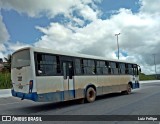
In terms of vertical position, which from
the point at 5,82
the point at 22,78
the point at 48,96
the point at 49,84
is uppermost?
the point at 22,78

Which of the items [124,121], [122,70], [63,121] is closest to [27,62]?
[63,121]

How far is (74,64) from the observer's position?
47.7ft

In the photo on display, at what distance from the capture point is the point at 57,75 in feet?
43.0

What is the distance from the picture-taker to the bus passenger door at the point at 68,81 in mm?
13562

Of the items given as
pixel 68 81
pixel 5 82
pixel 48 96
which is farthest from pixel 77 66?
pixel 5 82

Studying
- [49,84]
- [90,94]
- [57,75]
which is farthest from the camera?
[90,94]

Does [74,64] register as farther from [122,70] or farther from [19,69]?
[122,70]

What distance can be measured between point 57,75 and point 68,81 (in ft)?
3.13

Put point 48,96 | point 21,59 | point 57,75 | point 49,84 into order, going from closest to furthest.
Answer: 1. point 48,96
2. point 49,84
3. point 21,59
4. point 57,75

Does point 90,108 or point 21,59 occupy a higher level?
point 21,59

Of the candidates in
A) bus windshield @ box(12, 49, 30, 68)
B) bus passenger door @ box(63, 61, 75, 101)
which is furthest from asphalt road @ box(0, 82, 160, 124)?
bus windshield @ box(12, 49, 30, 68)

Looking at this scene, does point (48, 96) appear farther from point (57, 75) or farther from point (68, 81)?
point (68, 81)

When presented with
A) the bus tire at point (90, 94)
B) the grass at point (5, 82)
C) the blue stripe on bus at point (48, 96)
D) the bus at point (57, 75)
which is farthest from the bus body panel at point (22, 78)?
the grass at point (5, 82)

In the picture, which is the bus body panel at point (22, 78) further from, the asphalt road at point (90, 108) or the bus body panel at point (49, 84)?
the asphalt road at point (90, 108)
